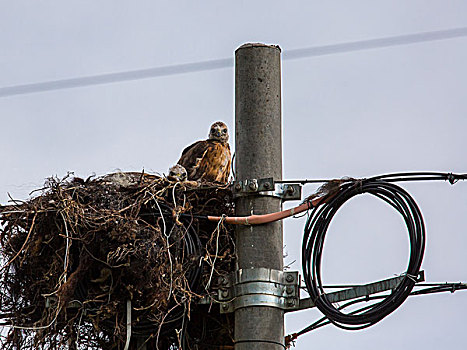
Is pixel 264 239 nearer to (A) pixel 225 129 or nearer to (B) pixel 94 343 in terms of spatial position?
(B) pixel 94 343

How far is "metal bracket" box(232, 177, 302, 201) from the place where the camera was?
20.1 ft

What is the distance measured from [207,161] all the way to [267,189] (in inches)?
151

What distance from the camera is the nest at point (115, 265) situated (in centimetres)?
652

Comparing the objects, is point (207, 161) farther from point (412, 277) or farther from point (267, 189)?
Answer: point (412, 277)

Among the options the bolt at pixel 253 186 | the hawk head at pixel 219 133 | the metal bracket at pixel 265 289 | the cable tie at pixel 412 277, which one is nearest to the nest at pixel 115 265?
the metal bracket at pixel 265 289

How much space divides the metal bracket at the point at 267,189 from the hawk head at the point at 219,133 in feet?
14.6

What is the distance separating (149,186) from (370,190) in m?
1.80

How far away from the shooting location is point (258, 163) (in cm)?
620

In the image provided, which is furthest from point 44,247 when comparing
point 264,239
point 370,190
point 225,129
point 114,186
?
point 225,129

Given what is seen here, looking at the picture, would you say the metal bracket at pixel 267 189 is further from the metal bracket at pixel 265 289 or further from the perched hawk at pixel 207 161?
the perched hawk at pixel 207 161

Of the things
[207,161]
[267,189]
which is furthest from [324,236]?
[207,161]

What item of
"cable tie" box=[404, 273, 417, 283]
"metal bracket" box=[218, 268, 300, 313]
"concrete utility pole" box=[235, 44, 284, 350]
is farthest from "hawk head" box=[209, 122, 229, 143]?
"cable tie" box=[404, 273, 417, 283]

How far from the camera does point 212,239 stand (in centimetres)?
664

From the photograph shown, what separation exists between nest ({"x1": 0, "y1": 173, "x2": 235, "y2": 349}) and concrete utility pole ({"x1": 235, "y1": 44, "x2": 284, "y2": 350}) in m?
0.36
